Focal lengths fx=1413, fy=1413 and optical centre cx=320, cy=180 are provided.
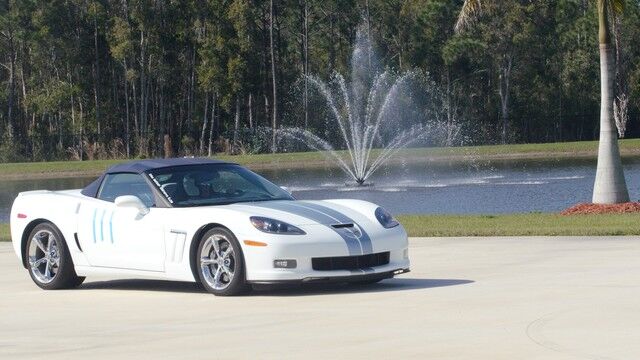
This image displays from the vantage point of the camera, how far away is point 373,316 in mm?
10523

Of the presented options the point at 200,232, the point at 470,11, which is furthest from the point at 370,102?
the point at 200,232

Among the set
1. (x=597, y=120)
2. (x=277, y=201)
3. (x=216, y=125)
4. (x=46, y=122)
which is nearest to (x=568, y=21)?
(x=597, y=120)

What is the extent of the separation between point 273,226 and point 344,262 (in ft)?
2.26

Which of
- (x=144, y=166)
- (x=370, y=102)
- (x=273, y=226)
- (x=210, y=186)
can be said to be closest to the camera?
(x=273, y=226)

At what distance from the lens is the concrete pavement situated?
354 inches

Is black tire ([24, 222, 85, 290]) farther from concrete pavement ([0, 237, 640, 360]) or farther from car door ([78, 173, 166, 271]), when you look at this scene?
car door ([78, 173, 166, 271])

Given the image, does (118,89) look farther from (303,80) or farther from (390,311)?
(390,311)

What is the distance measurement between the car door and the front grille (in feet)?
5.05

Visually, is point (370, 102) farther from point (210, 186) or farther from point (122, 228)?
point (122, 228)

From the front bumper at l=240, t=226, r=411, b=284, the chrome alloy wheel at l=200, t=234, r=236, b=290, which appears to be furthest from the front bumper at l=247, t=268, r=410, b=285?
the chrome alloy wheel at l=200, t=234, r=236, b=290

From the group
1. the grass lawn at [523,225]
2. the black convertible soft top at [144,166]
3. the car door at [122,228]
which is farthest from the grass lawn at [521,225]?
the car door at [122,228]

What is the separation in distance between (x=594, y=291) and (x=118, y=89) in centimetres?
7248

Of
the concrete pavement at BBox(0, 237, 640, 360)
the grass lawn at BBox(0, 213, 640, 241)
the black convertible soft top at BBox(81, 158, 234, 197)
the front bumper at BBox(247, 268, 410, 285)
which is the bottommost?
the concrete pavement at BBox(0, 237, 640, 360)

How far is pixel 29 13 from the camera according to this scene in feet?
242
